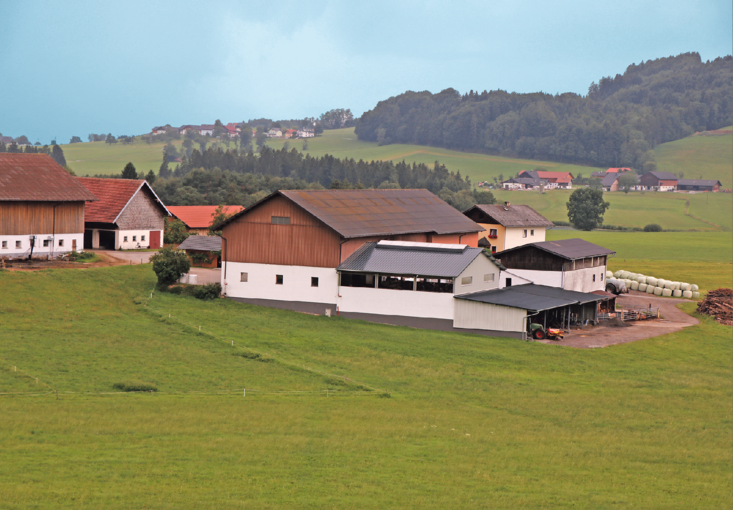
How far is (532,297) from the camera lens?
49.5m

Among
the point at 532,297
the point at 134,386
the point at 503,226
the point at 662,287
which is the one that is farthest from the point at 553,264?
the point at 134,386

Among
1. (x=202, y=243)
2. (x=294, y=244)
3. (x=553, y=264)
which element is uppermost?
(x=294, y=244)

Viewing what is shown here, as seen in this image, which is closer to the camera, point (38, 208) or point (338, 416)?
point (338, 416)

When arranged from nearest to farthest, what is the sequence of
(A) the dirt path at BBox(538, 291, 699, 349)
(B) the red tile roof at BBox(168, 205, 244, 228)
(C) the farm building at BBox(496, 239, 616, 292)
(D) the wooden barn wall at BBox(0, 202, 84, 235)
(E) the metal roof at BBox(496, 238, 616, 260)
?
(A) the dirt path at BBox(538, 291, 699, 349) → (D) the wooden barn wall at BBox(0, 202, 84, 235) → (C) the farm building at BBox(496, 239, 616, 292) → (E) the metal roof at BBox(496, 238, 616, 260) → (B) the red tile roof at BBox(168, 205, 244, 228)

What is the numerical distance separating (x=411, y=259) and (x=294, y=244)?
8.18 m

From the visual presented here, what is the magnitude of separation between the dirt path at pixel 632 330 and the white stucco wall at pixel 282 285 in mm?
14527

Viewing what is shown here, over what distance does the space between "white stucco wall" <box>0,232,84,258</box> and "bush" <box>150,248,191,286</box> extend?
34.5 feet

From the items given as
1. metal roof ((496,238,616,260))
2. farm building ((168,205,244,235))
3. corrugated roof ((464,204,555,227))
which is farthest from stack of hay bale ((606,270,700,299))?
farm building ((168,205,244,235))

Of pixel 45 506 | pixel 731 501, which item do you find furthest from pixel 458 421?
pixel 45 506

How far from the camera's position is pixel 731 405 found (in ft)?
106

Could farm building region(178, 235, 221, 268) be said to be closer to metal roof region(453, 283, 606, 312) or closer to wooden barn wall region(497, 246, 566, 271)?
wooden barn wall region(497, 246, 566, 271)

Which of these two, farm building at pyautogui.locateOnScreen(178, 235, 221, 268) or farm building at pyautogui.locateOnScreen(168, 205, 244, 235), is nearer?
farm building at pyautogui.locateOnScreen(178, 235, 221, 268)

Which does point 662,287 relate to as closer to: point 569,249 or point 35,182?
point 569,249

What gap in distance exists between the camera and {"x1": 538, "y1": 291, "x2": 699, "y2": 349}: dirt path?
45438 millimetres
